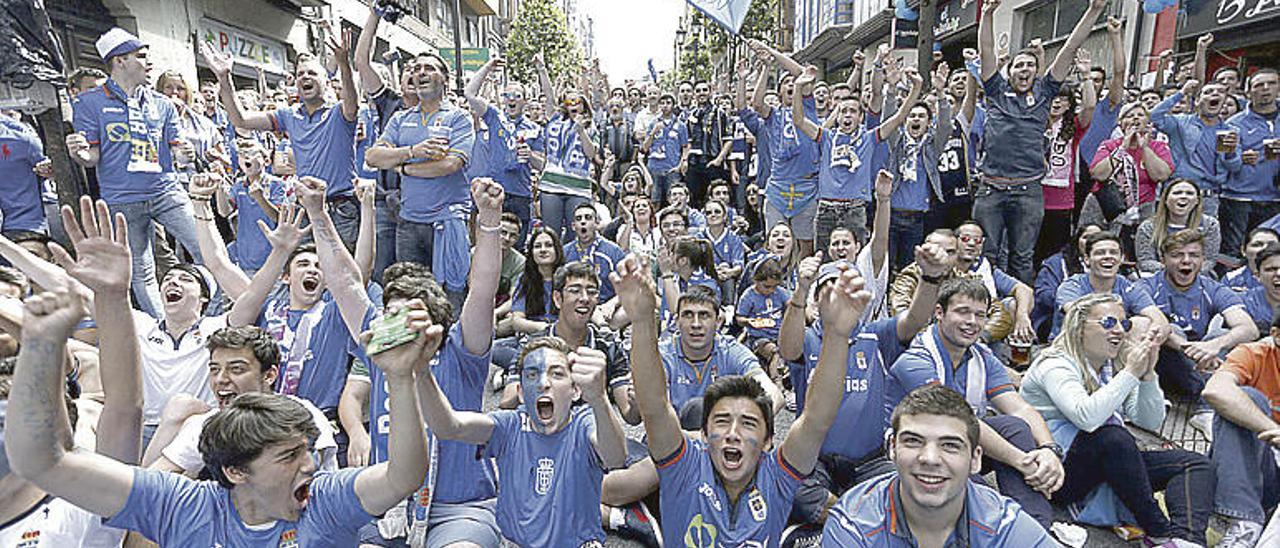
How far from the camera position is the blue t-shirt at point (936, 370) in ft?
11.0

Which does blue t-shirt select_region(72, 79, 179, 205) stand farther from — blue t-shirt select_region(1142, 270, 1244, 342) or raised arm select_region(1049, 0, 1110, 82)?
blue t-shirt select_region(1142, 270, 1244, 342)

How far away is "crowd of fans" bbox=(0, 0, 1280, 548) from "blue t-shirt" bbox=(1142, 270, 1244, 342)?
18mm

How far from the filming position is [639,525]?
131 inches

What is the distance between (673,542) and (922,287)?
5.23 feet

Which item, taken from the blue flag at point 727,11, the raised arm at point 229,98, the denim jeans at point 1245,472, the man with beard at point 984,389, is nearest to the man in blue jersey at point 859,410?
the man with beard at point 984,389

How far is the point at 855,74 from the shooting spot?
7.87 meters

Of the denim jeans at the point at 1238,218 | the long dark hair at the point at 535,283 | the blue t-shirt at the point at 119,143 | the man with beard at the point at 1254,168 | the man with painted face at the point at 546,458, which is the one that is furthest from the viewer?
the denim jeans at the point at 1238,218

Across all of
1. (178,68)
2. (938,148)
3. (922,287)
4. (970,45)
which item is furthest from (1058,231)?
(178,68)

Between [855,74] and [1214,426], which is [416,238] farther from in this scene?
[855,74]

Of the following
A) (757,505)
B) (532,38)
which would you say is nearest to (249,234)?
(757,505)

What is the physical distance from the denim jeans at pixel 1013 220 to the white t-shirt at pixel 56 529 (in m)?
5.75

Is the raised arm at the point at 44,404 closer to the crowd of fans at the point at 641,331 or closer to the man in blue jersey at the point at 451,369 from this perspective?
the crowd of fans at the point at 641,331

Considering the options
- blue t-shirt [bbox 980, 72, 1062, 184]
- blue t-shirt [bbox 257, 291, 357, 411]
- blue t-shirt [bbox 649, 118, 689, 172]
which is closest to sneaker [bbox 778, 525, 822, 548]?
blue t-shirt [bbox 257, 291, 357, 411]

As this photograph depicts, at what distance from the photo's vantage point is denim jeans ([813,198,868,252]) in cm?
645
